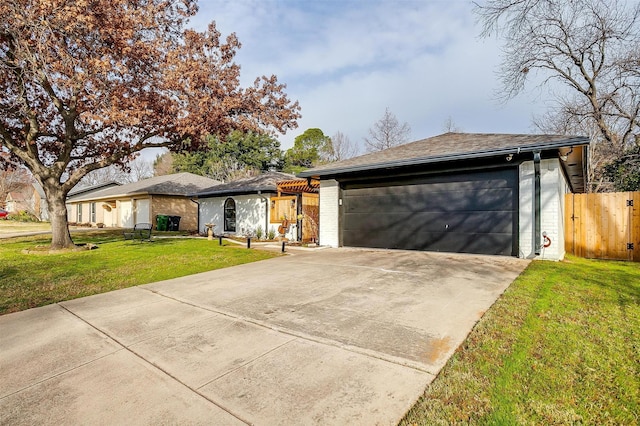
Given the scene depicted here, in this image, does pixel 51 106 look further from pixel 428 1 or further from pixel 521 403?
pixel 521 403

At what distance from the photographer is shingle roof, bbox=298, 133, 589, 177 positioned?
23.9 ft

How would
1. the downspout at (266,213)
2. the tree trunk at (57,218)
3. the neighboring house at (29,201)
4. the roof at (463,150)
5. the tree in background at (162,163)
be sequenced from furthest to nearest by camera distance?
1. the tree in background at (162,163)
2. the neighboring house at (29,201)
3. the downspout at (266,213)
4. the tree trunk at (57,218)
5. the roof at (463,150)

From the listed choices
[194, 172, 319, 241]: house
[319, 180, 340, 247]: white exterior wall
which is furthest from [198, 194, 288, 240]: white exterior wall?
[319, 180, 340, 247]: white exterior wall

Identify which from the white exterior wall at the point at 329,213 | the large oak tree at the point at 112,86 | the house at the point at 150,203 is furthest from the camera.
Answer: the house at the point at 150,203

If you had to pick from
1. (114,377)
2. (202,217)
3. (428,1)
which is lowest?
(114,377)

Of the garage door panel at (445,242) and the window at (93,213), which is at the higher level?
the window at (93,213)

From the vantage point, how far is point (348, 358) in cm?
276

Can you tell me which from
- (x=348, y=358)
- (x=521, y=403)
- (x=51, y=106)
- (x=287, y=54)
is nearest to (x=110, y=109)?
(x=51, y=106)

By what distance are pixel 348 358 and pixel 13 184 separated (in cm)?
5116

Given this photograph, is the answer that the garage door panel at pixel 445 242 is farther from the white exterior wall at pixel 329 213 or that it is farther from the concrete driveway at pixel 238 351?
the concrete driveway at pixel 238 351

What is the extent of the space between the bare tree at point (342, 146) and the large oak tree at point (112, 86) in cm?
2267

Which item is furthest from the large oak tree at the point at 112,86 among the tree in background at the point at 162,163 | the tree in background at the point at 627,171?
the tree in background at the point at 162,163

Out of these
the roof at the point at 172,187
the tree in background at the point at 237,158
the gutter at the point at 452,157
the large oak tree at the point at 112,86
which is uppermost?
the tree in background at the point at 237,158

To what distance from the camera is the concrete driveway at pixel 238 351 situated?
2.11 metres
